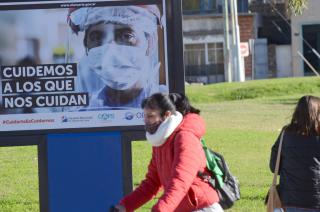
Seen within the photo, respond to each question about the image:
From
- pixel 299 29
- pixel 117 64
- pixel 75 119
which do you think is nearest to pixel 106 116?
pixel 75 119

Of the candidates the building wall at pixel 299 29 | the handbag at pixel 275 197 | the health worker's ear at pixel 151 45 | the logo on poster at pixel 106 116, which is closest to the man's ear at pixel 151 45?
the health worker's ear at pixel 151 45

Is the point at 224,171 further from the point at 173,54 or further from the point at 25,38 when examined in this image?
the point at 25,38

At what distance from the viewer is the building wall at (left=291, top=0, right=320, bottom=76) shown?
47188 millimetres

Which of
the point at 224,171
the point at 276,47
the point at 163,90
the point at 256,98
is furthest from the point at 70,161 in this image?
the point at 276,47

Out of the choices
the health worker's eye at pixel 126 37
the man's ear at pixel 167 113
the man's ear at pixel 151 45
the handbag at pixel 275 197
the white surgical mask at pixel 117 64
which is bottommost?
the handbag at pixel 275 197

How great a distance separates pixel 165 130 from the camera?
5168mm

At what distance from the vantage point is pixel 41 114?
721 cm

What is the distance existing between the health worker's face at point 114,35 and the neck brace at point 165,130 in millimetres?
2112

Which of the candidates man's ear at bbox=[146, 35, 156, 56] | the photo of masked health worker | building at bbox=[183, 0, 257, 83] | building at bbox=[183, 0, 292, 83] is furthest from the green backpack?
building at bbox=[183, 0, 257, 83]

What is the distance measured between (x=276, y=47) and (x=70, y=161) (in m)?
42.5

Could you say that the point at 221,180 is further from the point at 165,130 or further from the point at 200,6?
the point at 200,6

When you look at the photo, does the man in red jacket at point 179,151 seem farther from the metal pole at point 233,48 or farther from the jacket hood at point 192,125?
the metal pole at point 233,48

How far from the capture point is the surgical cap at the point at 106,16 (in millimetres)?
7195

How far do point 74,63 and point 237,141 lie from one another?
9.59m
